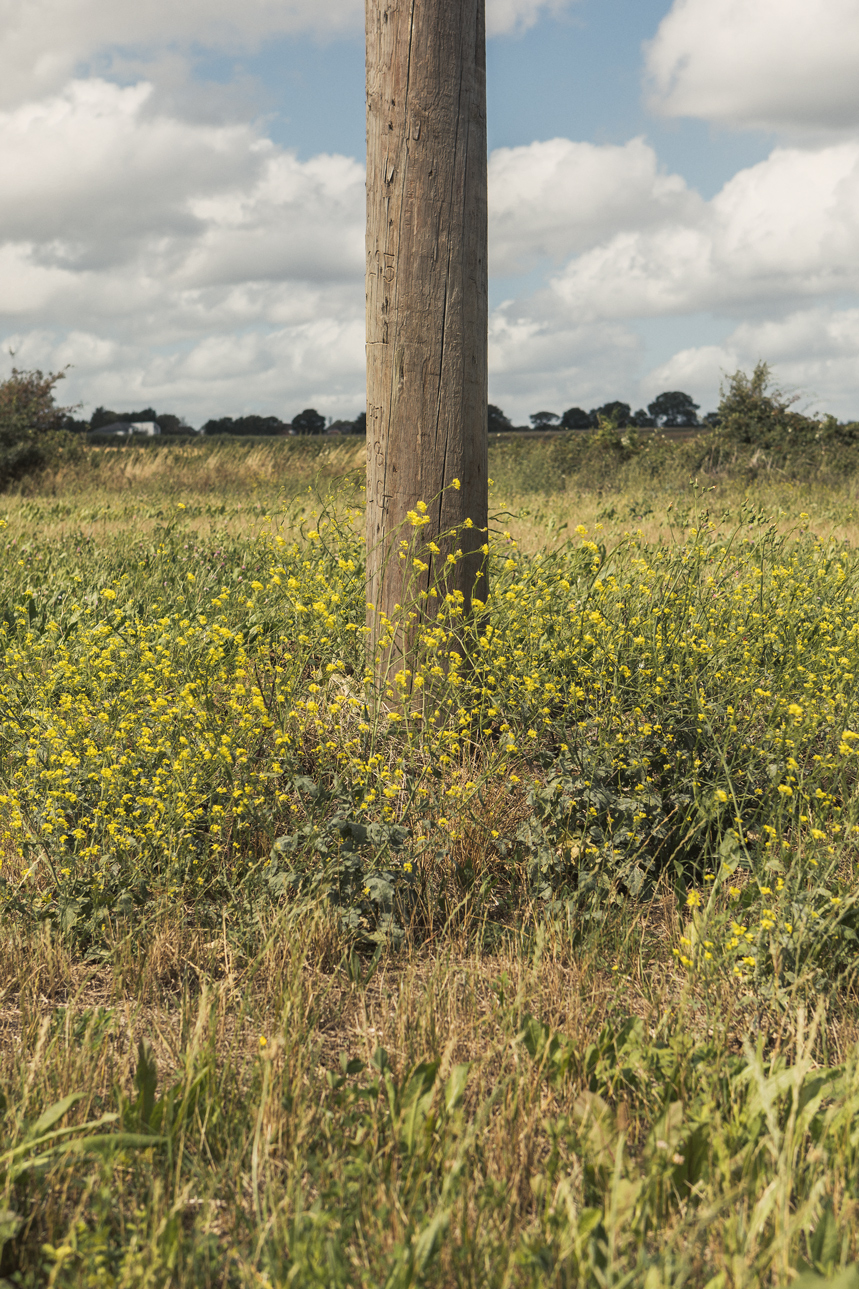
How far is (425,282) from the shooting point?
3090 mm

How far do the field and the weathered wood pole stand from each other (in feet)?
0.65

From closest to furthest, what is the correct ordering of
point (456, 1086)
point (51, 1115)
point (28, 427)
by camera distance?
point (51, 1115)
point (456, 1086)
point (28, 427)

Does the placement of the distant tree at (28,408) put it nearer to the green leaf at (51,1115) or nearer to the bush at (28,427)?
the bush at (28,427)

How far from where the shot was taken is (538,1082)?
1.82 meters

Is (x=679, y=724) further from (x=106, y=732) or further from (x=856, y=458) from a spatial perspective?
(x=856, y=458)

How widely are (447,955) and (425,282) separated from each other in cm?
222

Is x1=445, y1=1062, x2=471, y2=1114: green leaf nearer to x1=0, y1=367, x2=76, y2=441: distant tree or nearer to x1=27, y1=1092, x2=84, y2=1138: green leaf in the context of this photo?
x1=27, y1=1092, x2=84, y2=1138: green leaf

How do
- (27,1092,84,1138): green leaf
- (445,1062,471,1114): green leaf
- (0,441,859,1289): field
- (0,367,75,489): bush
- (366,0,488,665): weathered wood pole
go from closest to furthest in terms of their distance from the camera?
1. (0,441,859,1289): field
2. (27,1092,84,1138): green leaf
3. (445,1062,471,1114): green leaf
4. (366,0,488,665): weathered wood pole
5. (0,367,75,489): bush

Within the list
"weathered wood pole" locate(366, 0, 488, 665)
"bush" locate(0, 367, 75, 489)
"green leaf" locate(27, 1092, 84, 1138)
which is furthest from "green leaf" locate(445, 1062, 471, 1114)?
"bush" locate(0, 367, 75, 489)

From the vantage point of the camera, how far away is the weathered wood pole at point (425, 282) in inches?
119

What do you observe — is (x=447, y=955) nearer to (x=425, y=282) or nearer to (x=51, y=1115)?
(x=51, y=1115)

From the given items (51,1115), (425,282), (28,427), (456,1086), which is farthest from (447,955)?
(28,427)

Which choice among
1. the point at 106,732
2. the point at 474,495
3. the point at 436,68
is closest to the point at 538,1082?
the point at 106,732

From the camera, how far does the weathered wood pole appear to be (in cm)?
304
